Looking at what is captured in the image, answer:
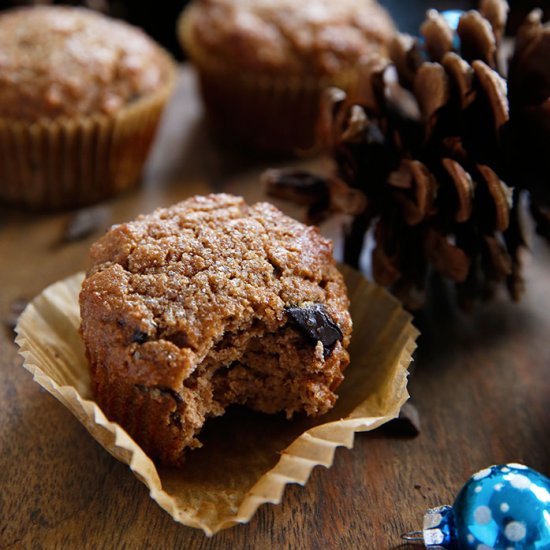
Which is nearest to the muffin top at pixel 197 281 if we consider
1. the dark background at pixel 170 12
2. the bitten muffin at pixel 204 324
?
the bitten muffin at pixel 204 324

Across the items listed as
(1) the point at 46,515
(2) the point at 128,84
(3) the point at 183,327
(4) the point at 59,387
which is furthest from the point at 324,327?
(2) the point at 128,84

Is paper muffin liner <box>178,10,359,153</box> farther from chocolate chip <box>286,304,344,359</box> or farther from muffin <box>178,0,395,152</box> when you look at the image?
chocolate chip <box>286,304,344,359</box>

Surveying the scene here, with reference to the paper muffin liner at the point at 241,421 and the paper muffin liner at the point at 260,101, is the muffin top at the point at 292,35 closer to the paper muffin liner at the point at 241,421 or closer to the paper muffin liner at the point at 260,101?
the paper muffin liner at the point at 260,101

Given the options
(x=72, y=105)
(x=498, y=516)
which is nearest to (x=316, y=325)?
(x=498, y=516)

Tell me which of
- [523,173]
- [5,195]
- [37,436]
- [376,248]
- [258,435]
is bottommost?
[5,195]

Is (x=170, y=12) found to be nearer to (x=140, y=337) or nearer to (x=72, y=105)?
(x=72, y=105)

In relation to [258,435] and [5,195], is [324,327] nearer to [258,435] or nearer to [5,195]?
[258,435]
